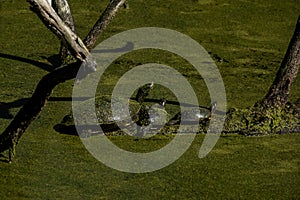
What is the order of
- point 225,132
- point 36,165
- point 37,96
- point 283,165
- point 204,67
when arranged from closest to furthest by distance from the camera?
point 37,96
point 36,165
point 283,165
point 225,132
point 204,67

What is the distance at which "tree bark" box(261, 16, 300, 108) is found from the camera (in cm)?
329

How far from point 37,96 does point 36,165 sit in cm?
31

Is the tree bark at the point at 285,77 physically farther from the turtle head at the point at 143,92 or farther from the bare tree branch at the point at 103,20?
the bare tree branch at the point at 103,20

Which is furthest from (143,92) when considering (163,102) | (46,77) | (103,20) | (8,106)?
(46,77)

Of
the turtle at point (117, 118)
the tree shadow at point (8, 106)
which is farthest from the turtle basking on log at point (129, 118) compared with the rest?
the tree shadow at point (8, 106)

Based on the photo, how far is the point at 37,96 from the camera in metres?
2.70

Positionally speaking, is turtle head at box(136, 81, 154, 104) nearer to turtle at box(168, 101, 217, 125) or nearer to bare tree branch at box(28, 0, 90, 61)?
turtle at box(168, 101, 217, 125)

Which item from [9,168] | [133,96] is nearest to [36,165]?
[9,168]

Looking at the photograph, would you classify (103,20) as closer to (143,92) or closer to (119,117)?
(143,92)

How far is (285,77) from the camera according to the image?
3354 mm

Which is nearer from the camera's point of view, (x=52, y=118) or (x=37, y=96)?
(x=37, y=96)

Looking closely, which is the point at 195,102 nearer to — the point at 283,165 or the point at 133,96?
the point at 133,96

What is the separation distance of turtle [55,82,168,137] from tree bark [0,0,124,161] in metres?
0.35

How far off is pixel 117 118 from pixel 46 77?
2.31ft
